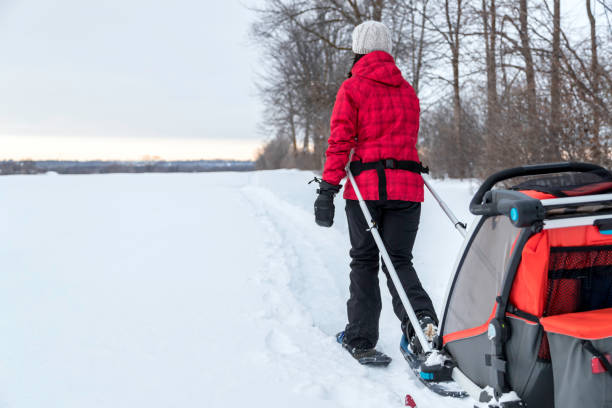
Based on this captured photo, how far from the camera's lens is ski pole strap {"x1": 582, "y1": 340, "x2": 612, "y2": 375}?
1512 millimetres

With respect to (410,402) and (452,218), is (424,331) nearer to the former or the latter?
(410,402)

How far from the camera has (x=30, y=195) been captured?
8867 millimetres

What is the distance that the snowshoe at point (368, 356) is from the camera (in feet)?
9.79

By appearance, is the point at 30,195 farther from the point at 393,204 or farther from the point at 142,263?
the point at 393,204

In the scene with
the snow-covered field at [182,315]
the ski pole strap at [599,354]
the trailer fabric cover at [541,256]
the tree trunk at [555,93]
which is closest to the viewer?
the ski pole strap at [599,354]

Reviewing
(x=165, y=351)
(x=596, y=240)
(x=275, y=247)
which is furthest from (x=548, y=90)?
(x=165, y=351)

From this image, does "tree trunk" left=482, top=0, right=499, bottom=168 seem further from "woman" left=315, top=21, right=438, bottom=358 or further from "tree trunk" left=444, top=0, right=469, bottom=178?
"woman" left=315, top=21, right=438, bottom=358

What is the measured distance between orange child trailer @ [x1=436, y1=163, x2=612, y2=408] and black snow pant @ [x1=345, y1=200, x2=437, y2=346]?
949 mm

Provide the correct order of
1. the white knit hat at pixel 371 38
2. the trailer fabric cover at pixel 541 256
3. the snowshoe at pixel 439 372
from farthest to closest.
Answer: the white knit hat at pixel 371 38, the snowshoe at pixel 439 372, the trailer fabric cover at pixel 541 256

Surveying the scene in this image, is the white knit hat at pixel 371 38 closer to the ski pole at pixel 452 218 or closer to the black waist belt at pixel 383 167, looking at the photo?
the black waist belt at pixel 383 167

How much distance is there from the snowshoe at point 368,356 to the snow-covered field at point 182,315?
52 millimetres

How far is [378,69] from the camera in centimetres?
292

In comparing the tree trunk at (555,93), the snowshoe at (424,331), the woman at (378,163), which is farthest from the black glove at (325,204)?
the tree trunk at (555,93)

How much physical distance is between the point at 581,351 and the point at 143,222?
6.46 metres
